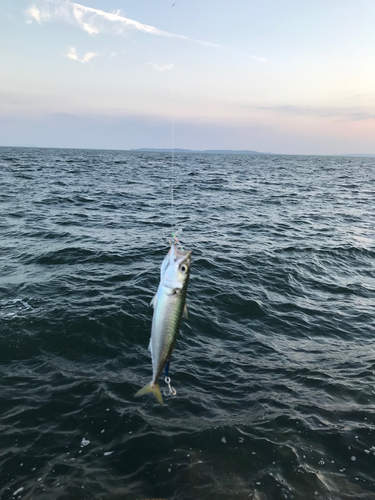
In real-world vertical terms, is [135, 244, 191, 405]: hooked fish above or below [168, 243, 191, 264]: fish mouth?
below

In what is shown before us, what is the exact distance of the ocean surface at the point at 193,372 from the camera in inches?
226

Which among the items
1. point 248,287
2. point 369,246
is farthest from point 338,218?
point 248,287

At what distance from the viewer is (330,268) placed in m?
15.8

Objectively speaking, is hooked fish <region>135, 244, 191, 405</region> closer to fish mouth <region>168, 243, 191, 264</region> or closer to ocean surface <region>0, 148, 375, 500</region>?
fish mouth <region>168, 243, 191, 264</region>

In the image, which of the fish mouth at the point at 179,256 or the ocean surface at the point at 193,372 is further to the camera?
the ocean surface at the point at 193,372

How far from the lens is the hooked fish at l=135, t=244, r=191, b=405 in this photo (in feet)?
12.9

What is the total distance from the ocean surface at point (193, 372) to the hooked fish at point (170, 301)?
302 centimetres

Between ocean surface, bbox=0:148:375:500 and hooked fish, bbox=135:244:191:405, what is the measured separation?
3.02 m

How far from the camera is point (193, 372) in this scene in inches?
330

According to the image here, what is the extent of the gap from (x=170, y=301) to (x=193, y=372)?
5037 mm

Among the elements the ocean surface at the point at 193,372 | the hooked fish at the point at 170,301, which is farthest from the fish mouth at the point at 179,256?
the ocean surface at the point at 193,372

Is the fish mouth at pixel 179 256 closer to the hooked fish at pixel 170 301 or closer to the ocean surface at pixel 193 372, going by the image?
the hooked fish at pixel 170 301

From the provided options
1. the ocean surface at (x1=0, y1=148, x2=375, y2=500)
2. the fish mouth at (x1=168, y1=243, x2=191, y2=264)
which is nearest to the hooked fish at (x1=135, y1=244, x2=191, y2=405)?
the fish mouth at (x1=168, y1=243, x2=191, y2=264)

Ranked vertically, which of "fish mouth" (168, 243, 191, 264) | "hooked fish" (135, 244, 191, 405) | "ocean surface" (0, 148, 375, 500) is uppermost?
"fish mouth" (168, 243, 191, 264)
